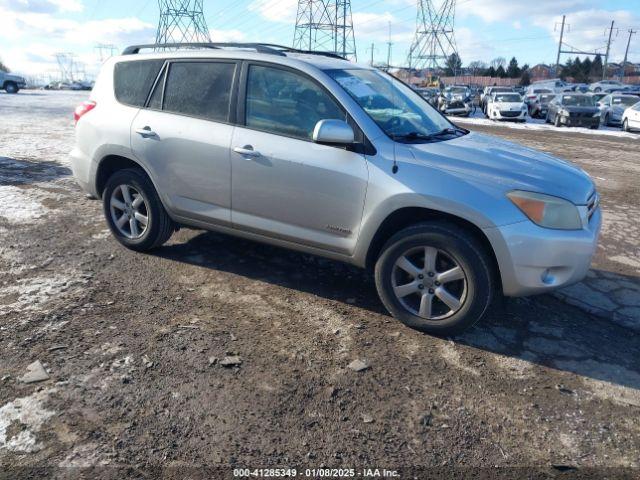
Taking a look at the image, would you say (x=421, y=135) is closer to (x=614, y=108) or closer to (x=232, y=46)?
(x=232, y=46)

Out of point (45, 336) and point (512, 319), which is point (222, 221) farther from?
point (512, 319)

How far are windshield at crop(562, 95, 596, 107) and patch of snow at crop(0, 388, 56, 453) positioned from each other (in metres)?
23.4

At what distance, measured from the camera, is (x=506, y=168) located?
11.6ft

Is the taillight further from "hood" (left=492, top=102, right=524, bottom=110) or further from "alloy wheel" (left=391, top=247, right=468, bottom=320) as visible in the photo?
"hood" (left=492, top=102, right=524, bottom=110)

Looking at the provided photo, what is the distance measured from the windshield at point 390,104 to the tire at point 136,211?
1975 millimetres

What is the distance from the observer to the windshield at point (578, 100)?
21938mm

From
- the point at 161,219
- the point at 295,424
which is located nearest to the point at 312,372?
the point at 295,424

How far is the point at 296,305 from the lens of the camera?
4090 mm

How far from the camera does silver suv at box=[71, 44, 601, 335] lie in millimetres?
3396

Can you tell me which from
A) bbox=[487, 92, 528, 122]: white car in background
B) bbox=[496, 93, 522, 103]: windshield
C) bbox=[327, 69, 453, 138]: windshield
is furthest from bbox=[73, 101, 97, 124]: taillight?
bbox=[496, 93, 522, 103]: windshield

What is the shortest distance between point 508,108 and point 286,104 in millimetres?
22856

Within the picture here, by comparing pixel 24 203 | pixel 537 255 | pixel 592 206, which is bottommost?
pixel 24 203

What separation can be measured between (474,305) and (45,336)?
285cm

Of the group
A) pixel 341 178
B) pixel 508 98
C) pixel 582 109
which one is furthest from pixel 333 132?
pixel 508 98
